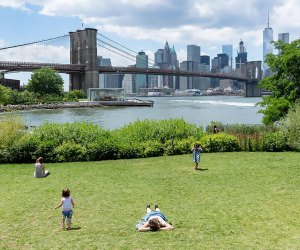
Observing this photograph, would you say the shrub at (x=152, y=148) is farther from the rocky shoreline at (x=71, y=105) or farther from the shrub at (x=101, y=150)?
the rocky shoreline at (x=71, y=105)

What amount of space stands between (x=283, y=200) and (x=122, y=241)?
217 inches

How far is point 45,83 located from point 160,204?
340 feet

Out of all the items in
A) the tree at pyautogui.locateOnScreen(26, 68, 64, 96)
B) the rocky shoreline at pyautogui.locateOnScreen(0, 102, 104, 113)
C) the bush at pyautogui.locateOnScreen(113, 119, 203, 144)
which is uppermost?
the tree at pyautogui.locateOnScreen(26, 68, 64, 96)

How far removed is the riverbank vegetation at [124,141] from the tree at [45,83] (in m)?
88.7

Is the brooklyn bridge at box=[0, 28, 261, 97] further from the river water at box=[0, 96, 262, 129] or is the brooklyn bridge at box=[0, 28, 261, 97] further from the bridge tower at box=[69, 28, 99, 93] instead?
the river water at box=[0, 96, 262, 129]

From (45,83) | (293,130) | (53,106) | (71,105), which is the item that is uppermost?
(45,83)

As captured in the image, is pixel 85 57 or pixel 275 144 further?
pixel 85 57

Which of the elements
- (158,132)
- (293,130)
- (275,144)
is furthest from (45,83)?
(293,130)

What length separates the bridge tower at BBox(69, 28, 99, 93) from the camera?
12325 centimetres

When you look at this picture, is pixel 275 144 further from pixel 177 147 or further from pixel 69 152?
pixel 69 152

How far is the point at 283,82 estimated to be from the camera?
1247 inches

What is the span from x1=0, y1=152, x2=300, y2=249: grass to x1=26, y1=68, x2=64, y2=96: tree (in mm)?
92700

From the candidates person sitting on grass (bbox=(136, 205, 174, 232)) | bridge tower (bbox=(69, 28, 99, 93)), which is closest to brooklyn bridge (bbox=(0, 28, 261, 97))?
bridge tower (bbox=(69, 28, 99, 93))

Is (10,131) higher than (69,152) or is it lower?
higher
